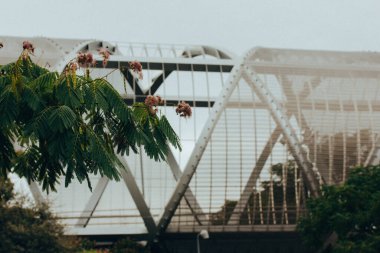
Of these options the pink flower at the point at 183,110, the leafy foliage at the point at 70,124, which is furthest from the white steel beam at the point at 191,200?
the pink flower at the point at 183,110

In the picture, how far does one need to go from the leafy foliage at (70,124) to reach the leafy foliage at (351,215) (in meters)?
33.1

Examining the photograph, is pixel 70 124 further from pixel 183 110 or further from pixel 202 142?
pixel 202 142

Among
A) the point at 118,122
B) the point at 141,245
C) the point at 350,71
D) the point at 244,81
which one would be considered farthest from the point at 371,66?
the point at 118,122

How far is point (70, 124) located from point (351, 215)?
36680 millimetres

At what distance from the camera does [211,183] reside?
59.3m

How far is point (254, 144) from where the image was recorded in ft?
197

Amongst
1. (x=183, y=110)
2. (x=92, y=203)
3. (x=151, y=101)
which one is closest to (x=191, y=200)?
(x=92, y=203)

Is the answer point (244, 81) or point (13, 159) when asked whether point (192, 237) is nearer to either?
point (244, 81)

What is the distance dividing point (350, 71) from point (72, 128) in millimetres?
49614

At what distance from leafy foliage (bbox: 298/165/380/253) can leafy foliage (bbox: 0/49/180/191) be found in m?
33.1

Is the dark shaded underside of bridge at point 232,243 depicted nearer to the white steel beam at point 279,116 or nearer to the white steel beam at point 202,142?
the white steel beam at point 202,142

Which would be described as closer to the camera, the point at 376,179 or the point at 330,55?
the point at 376,179

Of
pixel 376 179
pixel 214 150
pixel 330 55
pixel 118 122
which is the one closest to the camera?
pixel 118 122

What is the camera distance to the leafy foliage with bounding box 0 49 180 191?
13359 mm
